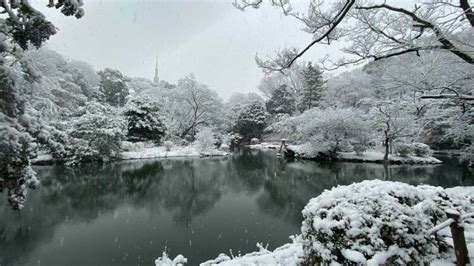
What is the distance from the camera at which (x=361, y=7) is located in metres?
4.68

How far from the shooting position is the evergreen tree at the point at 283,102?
111 feet

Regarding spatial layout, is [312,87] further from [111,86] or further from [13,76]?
[13,76]

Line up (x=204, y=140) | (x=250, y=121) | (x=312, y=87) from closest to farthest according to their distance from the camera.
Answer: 1. (x=204, y=140)
2. (x=312, y=87)
3. (x=250, y=121)

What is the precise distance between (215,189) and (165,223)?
3560 millimetres

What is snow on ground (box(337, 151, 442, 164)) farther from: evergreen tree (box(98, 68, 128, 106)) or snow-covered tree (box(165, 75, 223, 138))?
evergreen tree (box(98, 68, 128, 106))

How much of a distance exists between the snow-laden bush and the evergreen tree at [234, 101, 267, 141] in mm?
28572

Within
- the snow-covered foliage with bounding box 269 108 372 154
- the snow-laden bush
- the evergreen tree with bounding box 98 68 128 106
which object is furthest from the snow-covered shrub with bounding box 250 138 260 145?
the snow-laden bush

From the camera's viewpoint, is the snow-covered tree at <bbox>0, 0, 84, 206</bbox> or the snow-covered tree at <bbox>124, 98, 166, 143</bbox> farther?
the snow-covered tree at <bbox>124, 98, 166, 143</bbox>

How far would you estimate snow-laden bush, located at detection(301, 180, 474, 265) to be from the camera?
229cm

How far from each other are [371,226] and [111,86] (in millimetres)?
30587

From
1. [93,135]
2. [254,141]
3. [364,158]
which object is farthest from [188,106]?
[364,158]

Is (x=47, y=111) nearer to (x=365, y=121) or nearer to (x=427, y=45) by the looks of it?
(x=427, y=45)

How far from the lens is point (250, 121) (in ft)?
104

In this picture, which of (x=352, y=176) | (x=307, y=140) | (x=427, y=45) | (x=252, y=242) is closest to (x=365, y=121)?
(x=307, y=140)
